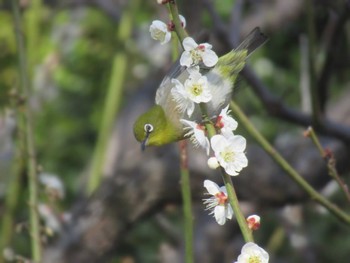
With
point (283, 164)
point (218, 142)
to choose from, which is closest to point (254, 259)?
point (218, 142)

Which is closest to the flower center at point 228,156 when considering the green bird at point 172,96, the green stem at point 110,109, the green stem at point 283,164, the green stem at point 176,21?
the green stem at point 176,21

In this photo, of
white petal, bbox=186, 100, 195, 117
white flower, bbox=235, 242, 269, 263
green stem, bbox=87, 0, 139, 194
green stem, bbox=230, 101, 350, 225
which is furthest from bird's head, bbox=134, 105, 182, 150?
green stem, bbox=87, 0, 139, 194

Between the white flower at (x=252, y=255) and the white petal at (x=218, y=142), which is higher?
the white petal at (x=218, y=142)

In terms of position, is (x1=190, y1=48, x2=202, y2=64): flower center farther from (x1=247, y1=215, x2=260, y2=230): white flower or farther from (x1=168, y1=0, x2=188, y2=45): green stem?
(x1=247, y1=215, x2=260, y2=230): white flower

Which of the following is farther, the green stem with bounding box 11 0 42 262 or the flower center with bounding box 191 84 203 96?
the green stem with bounding box 11 0 42 262

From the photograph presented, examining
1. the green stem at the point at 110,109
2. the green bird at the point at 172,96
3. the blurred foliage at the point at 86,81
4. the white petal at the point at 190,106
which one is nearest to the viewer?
the white petal at the point at 190,106

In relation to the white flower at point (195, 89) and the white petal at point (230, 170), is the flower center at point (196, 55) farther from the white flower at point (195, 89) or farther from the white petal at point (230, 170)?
the white petal at point (230, 170)

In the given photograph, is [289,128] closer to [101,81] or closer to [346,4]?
[101,81]
